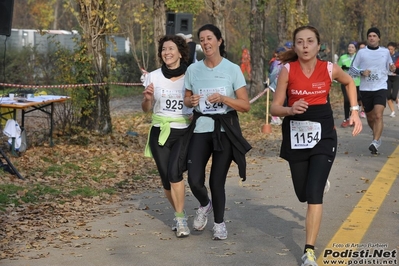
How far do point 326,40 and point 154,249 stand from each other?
46.9 metres

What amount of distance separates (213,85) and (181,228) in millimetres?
1365

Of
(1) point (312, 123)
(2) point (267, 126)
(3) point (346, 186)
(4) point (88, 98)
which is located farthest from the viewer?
(2) point (267, 126)

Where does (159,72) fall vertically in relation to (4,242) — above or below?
above

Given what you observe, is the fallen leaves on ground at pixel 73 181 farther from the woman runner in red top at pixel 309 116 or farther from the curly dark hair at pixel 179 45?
the woman runner in red top at pixel 309 116

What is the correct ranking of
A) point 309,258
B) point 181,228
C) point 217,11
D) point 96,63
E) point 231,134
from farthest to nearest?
point 217,11
point 96,63
point 181,228
point 231,134
point 309,258

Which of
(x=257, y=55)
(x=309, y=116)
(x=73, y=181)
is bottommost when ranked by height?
(x=73, y=181)

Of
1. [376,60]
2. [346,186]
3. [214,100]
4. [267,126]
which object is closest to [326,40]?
[267,126]

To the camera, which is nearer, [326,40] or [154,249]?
[154,249]

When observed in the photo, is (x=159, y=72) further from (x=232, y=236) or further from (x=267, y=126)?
(x=267, y=126)

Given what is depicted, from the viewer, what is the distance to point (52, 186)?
433 inches

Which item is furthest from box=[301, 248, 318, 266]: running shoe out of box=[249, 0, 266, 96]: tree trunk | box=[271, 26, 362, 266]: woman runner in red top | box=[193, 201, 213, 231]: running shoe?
box=[249, 0, 266, 96]: tree trunk

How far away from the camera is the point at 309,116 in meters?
6.77

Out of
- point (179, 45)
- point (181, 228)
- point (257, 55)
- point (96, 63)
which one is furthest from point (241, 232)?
point (257, 55)

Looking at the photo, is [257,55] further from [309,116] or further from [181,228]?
[309,116]
